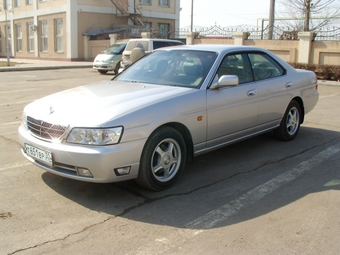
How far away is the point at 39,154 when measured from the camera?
4.20 m

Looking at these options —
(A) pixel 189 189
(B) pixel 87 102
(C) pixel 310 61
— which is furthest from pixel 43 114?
(C) pixel 310 61

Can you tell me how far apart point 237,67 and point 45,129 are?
291 centimetres

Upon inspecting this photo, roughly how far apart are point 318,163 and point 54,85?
11575 millimetres

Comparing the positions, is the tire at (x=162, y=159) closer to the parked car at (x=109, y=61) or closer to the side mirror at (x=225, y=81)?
the side mirror at (x=225, y=81)

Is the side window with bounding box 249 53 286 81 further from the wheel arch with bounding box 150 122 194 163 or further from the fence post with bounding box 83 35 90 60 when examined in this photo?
the fence post with bounding box 83 35 90 60

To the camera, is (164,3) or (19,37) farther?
(19,37)

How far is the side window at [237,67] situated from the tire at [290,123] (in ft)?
4.15

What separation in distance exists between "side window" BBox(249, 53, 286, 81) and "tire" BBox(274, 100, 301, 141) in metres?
0.66

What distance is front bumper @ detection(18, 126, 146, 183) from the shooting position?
384cm

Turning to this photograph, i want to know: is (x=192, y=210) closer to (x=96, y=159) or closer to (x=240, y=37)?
(x=96, y=159)

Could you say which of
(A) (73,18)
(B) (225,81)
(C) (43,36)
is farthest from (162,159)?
(C) (43,36)

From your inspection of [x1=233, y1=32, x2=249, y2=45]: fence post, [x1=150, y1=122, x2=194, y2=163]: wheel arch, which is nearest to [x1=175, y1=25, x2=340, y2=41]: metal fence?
[x1=233, y1=32, x2=249, y2=45]: fence post

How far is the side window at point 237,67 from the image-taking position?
5368 millimetres

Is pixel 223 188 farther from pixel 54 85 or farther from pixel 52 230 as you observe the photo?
pixel 54 85
